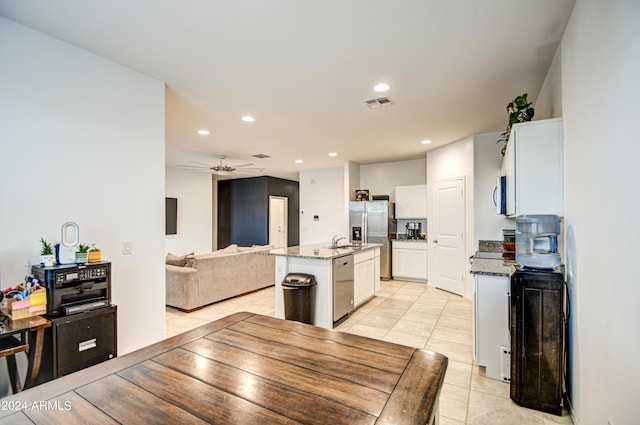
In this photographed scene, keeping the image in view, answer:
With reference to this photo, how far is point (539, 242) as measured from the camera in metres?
2.55

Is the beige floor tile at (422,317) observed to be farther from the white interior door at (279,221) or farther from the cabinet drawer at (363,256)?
the white interior door at (279,221)

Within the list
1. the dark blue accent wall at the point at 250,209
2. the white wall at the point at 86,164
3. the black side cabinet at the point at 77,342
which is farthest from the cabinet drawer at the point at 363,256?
the dark blue accent wall at the point at 250,209

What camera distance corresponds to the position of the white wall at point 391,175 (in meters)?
7.09

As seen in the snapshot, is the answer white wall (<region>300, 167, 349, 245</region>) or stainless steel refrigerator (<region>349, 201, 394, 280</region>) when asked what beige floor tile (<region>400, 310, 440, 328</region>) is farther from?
white wall (<region>300, 167, 349, 245</region>)

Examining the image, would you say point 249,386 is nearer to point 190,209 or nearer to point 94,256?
point 94,256

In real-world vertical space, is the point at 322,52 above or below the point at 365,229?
above

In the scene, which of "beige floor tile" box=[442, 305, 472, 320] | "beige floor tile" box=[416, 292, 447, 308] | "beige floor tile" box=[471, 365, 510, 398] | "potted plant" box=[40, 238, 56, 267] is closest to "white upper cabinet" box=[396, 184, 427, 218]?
"beige floor tile" box=[416, 292, 447, 308]

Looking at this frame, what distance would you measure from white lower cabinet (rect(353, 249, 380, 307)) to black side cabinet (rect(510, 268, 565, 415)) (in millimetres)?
2355

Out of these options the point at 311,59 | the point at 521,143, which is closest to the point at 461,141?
the point at 521,143

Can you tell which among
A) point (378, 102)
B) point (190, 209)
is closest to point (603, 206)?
point (378, 102)

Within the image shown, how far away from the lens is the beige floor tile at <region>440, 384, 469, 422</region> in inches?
86.0

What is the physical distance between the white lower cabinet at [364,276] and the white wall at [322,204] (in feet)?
8.29

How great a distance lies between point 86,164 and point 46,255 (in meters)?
0.78

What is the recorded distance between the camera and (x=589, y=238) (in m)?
1.73
